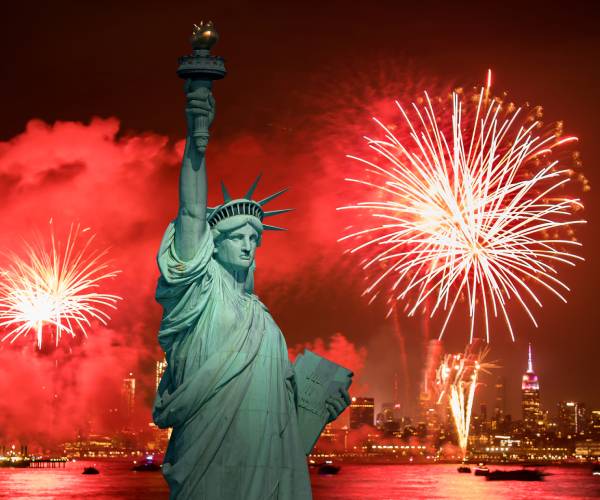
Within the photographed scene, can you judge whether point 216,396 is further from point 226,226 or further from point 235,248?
point 226,226

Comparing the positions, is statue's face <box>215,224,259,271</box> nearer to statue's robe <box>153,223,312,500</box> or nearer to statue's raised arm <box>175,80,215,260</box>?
statue's robe <box>153,223,312,500</box>

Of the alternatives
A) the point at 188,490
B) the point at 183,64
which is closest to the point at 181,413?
the point at 188,490

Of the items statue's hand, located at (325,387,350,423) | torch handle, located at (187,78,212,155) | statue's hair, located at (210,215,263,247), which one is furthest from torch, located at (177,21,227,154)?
statue's hand, located at (325,387,350,423)

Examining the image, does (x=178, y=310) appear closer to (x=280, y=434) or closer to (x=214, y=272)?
(x=214, y=272)

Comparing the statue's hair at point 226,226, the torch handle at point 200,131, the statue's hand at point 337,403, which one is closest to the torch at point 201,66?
the torch handle at point 200,131

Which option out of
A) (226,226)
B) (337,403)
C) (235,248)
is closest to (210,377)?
(235,248)

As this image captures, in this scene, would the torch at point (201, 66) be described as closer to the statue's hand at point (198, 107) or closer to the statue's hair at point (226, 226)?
the statue's hand at point (198, 107)
